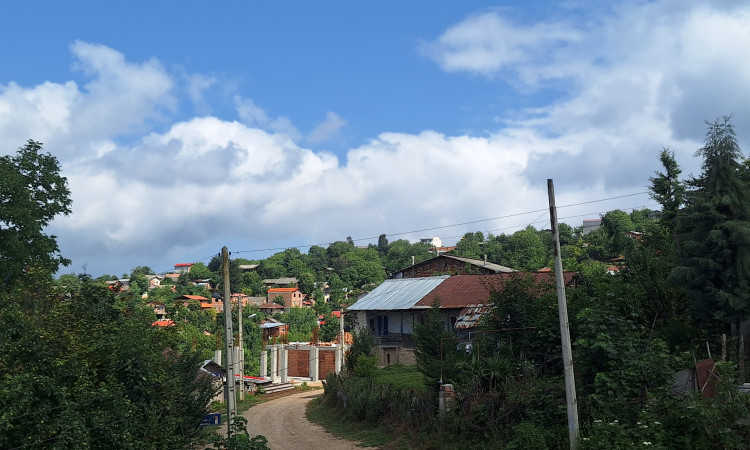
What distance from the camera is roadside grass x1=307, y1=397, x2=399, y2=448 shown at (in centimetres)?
2253

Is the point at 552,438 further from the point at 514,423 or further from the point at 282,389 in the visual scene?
the point at 282,389

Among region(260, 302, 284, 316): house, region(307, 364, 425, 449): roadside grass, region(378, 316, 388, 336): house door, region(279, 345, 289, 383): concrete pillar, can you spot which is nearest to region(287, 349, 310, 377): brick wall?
region(279, 345, 289, 383): concrete pillar

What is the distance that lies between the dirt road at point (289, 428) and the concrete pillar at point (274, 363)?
26.4 feet

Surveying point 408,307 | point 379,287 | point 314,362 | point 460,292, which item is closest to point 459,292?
point 460,292

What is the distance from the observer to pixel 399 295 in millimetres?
41688

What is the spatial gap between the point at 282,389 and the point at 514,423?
27247mm

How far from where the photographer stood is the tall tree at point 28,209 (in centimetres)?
2703

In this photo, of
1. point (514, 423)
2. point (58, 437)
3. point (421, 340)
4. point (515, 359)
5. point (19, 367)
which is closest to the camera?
point (58, 437)

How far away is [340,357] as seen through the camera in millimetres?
45125

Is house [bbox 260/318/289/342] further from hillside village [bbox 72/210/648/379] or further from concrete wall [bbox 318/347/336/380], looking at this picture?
concrete wall [bbox 318/347/336/380]

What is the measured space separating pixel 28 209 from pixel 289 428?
1471cm

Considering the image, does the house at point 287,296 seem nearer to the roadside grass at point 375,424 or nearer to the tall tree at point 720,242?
the roadside grass at point 375,424

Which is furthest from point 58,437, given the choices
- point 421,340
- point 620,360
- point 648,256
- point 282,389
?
point 282,389

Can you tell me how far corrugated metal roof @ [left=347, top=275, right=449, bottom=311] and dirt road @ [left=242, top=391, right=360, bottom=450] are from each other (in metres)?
7.25
